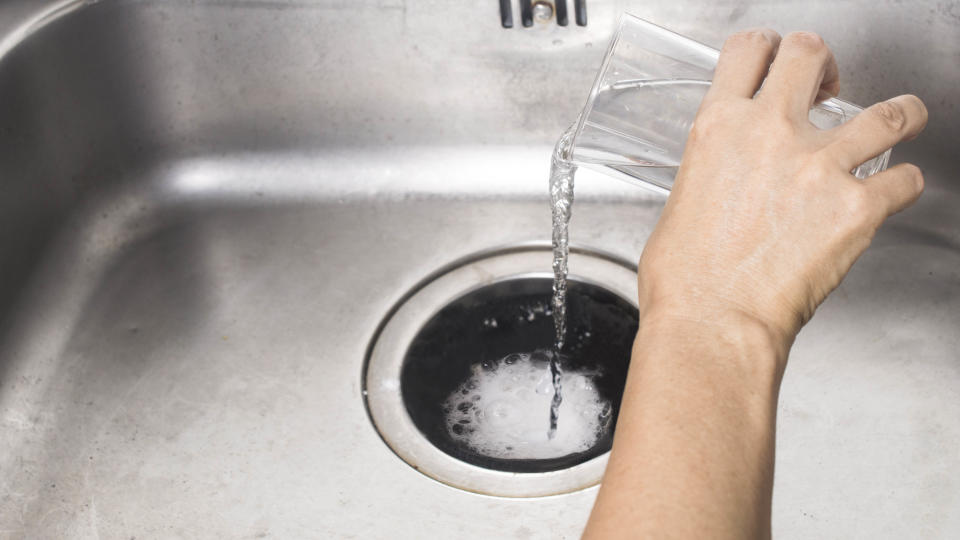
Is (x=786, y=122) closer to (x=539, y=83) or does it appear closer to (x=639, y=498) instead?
(x=639, y=498)

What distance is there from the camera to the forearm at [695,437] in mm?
367

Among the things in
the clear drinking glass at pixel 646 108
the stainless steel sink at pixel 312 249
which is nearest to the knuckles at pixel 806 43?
the clear drinking glass at pixel 646 108

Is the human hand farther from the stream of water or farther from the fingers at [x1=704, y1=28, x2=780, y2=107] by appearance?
the stream of water

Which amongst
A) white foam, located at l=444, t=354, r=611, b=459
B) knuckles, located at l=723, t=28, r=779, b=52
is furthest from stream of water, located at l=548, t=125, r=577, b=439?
knuckles, located at l=723, t=28, r=779, b=52

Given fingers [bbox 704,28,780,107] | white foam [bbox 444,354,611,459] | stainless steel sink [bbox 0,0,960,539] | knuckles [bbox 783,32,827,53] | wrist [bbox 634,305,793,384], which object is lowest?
white foam [bbox 444,354,611,459]

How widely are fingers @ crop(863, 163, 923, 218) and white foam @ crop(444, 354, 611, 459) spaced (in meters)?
0.32

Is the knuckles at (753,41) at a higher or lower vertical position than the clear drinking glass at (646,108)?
higher

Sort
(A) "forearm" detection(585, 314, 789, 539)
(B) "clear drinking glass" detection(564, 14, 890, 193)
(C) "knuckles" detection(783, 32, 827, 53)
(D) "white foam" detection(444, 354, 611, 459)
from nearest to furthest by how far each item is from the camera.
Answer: (A) "forearm" detection(585, 314, 789, 539) → (C) "knuckles" detection(783, 32, 827, 53) → (B) "clear drinking glass" detection(564, 14, 890, 193) → (D) "white foam" detection(444, 354, 611, 459)

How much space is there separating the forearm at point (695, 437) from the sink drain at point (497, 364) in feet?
0.81

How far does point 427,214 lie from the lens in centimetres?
87

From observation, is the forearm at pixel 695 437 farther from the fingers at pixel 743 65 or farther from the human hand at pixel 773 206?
the fingers at pixel 743 65

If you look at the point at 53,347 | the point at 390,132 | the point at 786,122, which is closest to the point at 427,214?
the point at 390,132

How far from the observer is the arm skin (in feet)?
1.23

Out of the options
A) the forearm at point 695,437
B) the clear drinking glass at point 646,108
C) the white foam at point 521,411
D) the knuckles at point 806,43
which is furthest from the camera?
the white foam at point 521,411
